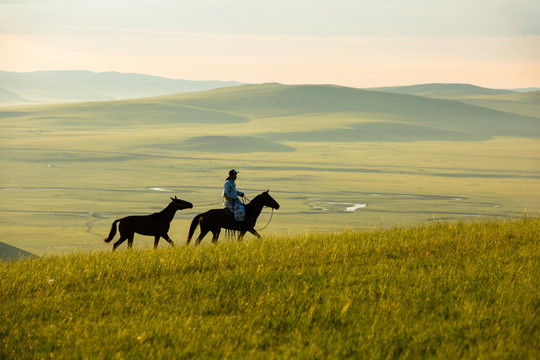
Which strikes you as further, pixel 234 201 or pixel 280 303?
pixel 234 201

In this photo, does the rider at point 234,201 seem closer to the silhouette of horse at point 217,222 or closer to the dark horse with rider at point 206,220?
the dark horse with rider at point 206,220

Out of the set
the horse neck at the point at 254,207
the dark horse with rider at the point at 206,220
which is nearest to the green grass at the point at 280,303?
the dark horse with rider at the point at 206,220

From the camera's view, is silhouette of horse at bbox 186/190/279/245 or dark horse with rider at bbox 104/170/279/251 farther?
silhouette of horse at bbox 186/190/279/245

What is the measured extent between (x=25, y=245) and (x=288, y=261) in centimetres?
8393

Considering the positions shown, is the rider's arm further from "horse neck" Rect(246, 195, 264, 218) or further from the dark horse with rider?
"horse neck" Rect(246, 195, 264, 218)

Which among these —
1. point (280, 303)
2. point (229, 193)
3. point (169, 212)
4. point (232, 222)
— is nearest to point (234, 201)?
point (229, 193)

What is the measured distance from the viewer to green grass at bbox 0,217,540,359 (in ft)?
24.4

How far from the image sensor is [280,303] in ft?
29.5

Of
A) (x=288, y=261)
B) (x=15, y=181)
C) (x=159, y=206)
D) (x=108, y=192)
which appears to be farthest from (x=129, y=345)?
(x=15, y=181)

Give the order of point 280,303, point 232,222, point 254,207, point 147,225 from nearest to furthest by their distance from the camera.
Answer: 1. point 280,303
2. point 147,225
3. point 232,222
4. point 254,207

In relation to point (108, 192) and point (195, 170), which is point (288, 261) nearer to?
point (108, 192)

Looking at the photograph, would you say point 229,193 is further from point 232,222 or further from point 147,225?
point 147,225

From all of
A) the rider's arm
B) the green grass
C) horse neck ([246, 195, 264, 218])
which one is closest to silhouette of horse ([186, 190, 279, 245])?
horse neck ([246, 195, 264, 218])

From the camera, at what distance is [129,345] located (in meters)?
7.53
